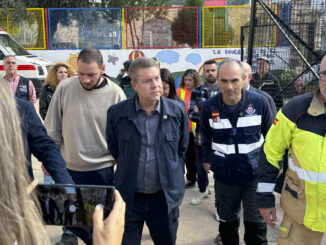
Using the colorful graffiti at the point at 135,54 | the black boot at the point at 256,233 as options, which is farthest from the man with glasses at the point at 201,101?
the colorful graffiti at the point at 135,54

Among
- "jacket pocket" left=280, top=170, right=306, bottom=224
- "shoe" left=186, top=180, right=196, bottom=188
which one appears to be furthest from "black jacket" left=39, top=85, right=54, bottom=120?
"jacket pocket" left=280, top=170, right=306, bottom=224

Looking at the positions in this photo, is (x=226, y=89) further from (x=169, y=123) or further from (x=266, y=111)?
(x=169, y=123)

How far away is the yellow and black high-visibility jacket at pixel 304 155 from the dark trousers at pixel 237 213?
79 centimetres

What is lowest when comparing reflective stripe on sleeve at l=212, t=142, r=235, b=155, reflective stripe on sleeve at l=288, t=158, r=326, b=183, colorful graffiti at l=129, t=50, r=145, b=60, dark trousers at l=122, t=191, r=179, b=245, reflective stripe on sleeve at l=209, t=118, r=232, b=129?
dark trousers at l=122, t=191, r=179, b=245

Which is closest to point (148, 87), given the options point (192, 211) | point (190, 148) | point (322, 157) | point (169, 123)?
point (169, 123)

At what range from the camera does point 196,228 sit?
466 centimetres

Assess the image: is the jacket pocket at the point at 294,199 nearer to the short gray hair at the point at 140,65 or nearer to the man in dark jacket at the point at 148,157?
the man in dark jacket at the point at 148,157

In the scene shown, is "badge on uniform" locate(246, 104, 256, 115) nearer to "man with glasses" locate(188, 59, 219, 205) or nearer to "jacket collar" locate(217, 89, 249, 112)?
"jacket collar" locate(217, 89, 249, 112)

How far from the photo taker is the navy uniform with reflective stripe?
3.42m

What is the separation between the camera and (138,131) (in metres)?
3.08

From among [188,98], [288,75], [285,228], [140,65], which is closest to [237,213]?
[285,228]

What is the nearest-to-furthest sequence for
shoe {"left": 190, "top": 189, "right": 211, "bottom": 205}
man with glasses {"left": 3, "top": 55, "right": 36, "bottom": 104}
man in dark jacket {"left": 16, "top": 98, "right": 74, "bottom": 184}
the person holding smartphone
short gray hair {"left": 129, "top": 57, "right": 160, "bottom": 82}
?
the person holding smartphone → man in dark jacket {"left": 16, "top": 98, "right": 74, "bottom": 184} → short gray hair {"left": 129, "top": 57, "right": 160, "bottom": 82} → shoe {"left": 190, "top": 189, "right": 211, "bottom": 205} → man with glasses {"left": 3, "top": 55, "right": 36, "bottom": 104}

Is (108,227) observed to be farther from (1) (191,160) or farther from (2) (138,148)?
(1) (191,160)

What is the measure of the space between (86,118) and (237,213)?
1.73m
